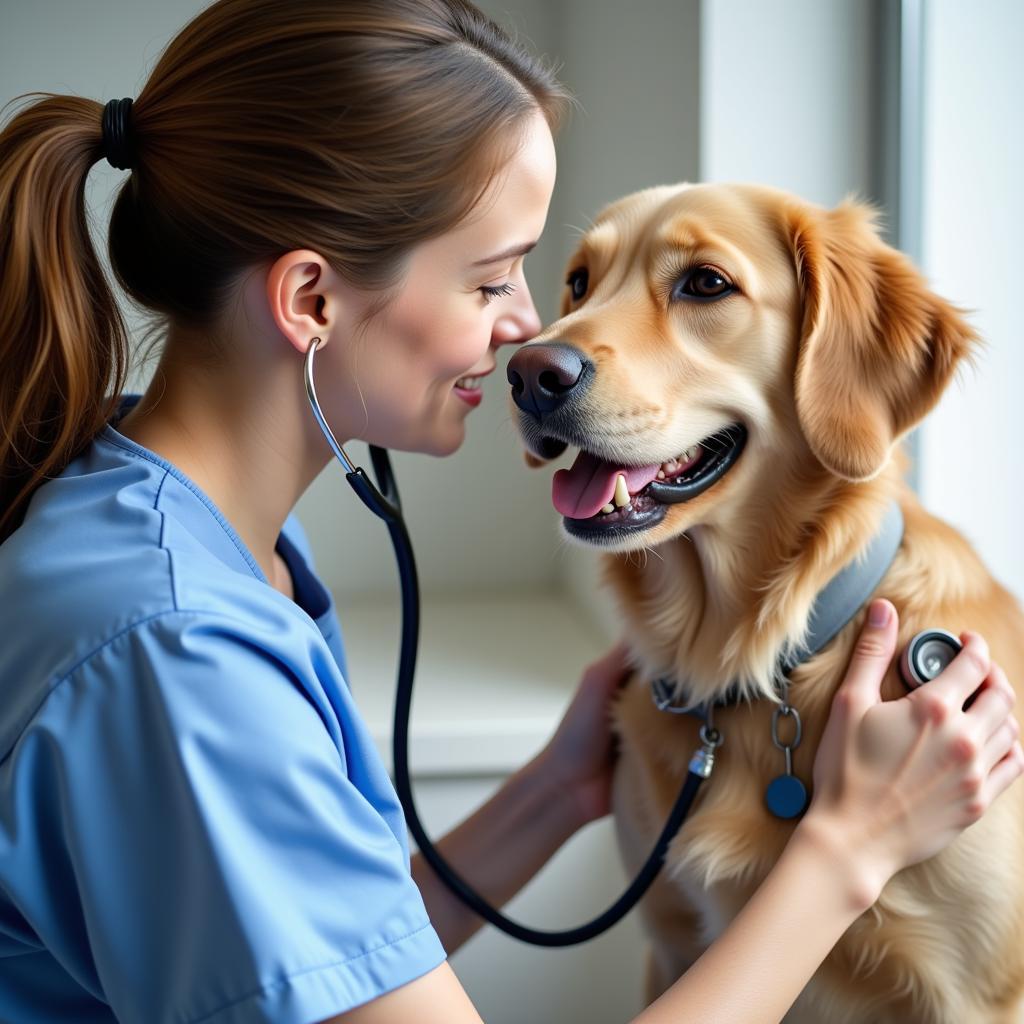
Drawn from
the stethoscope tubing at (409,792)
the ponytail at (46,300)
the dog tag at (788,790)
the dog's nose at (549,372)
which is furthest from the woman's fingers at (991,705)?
the ponytail at (46,300)

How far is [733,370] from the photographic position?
3.70 ft

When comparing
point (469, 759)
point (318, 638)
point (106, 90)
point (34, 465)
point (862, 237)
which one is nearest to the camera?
point (318, 638)

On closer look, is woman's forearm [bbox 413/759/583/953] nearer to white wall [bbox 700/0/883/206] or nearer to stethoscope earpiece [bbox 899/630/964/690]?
stethoscope earpiece [bbox 899/630/964/690]

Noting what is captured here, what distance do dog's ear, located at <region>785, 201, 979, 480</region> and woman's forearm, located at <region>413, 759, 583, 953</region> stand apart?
555mm

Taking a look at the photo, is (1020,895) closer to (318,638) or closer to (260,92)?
(318,638)

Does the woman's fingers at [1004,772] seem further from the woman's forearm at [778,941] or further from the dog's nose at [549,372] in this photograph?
the dog's nose at [549,372]

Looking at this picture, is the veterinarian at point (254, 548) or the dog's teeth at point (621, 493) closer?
the veterinarian at point (254, 548)

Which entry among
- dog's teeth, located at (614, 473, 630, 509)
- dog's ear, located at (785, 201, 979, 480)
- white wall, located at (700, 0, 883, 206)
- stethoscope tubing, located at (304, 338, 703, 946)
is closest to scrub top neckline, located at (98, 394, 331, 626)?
stethoscope tubing, located at (304, 338, 703, 946)

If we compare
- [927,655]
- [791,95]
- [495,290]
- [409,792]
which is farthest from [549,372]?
[791,95]

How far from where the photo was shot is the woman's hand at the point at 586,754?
1337 millimetres

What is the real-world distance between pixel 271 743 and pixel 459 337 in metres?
0.45

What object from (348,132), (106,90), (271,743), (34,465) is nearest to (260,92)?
(348,132)

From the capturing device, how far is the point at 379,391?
3.40 feet

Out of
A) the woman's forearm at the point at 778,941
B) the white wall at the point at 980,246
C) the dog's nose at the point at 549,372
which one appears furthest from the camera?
the white wall at the point at 980,246
